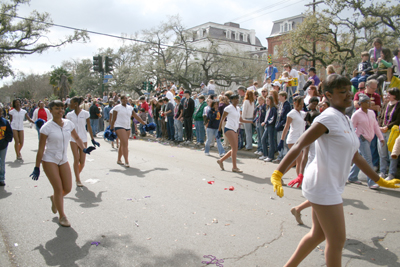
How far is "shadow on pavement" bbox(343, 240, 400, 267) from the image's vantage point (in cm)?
353

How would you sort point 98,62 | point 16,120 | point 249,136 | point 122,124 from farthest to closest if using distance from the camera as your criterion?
point 98,62 < point 249,136 < point 16,120 < point 122,124

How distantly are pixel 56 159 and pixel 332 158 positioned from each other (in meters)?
4.05

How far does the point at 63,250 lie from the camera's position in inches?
154

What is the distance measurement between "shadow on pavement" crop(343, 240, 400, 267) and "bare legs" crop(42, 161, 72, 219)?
4018 mm

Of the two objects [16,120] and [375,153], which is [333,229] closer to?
[375,153]

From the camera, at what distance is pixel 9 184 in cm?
731

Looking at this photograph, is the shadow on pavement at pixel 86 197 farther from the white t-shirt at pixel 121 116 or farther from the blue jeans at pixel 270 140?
the blue jeans at pixel 270 140

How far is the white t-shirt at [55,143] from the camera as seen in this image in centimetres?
481

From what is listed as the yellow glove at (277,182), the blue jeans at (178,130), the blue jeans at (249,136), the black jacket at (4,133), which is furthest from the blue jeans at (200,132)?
the yellow glove at (277,182)

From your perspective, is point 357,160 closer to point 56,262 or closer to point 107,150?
point 56,262

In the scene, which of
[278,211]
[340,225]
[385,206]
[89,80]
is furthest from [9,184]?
[89,80]

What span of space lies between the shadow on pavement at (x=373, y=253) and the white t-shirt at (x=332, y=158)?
1.60m

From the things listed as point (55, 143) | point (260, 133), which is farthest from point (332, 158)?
point (260, 133)

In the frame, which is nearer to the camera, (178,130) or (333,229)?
(333,229)
